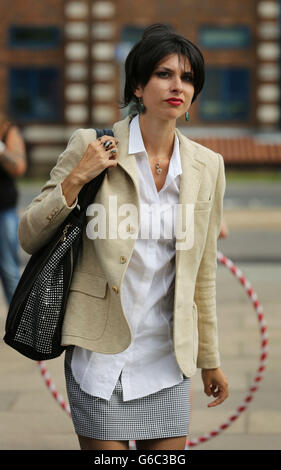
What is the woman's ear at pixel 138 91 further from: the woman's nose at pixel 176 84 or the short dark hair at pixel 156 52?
the woman's nose at pixel 176 84

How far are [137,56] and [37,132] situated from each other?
32098 millimetres

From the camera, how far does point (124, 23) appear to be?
3494 cm

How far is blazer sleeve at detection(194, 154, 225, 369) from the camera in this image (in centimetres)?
353

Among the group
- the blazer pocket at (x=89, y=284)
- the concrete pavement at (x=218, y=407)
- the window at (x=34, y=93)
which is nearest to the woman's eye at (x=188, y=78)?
the blazer pocket at (x=89, y=284)

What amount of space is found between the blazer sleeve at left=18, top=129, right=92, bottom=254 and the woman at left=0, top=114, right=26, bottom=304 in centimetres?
484

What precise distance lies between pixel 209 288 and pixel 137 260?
417 mm

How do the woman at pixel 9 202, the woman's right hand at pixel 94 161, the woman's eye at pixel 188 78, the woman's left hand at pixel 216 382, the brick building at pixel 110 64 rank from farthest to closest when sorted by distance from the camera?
1. the brick building at pixel 110 64
2. the woman at pixel 9 202
3. the woman's left hand at pixel 216 382
4. the woman's eye at pixel 188 78
5. the woman's right hand at pixel 94 161

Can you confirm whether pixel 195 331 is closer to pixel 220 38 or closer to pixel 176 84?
pixel 176 84

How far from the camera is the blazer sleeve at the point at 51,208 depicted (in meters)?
3.27

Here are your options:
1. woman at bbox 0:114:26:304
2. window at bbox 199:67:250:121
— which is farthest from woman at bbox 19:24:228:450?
window at bbox 199:67:250:121

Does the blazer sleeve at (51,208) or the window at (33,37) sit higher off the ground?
the blazer sleeve at (51,208)

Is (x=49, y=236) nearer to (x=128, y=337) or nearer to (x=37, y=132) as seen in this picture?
(x=128, y=337)

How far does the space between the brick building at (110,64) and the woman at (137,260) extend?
3083 cm
